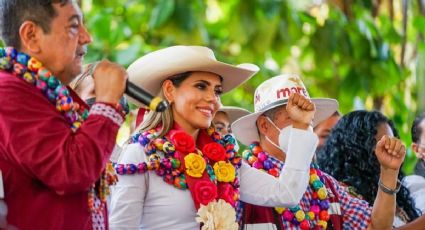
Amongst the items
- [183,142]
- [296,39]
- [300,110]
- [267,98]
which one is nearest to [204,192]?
[183,142]

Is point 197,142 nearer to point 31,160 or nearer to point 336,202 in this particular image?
point 336,202

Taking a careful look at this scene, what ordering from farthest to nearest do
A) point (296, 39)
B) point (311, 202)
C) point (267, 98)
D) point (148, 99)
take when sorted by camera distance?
1. point (296, 39)
2. point (267, 98)
3. point (311, 202)
4. point (148, 99)

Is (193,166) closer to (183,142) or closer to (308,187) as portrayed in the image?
(183,142)

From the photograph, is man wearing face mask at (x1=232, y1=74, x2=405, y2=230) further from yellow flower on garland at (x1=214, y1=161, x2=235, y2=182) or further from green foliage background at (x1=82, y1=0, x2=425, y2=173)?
green foliage background at (x1=82, y1=0, x2=425, y2=173)

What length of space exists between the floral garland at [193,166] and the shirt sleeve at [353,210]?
731 millimetres

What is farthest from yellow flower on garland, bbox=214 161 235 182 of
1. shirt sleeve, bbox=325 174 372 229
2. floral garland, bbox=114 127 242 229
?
shirt sleeve, bbox=325 174 372 229

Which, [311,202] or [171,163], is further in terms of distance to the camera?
[311,202]

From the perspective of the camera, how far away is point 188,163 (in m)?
3.43

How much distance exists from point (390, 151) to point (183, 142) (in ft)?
2.85

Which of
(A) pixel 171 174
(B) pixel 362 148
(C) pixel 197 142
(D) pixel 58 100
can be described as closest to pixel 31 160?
(D) pixel 58 100

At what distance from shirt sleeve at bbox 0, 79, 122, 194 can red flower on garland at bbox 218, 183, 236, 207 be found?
0.91 m

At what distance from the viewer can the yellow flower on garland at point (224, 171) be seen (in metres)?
3.48

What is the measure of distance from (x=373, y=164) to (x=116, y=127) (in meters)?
2.22

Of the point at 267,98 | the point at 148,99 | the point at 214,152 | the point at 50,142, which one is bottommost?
the point at 50,142
